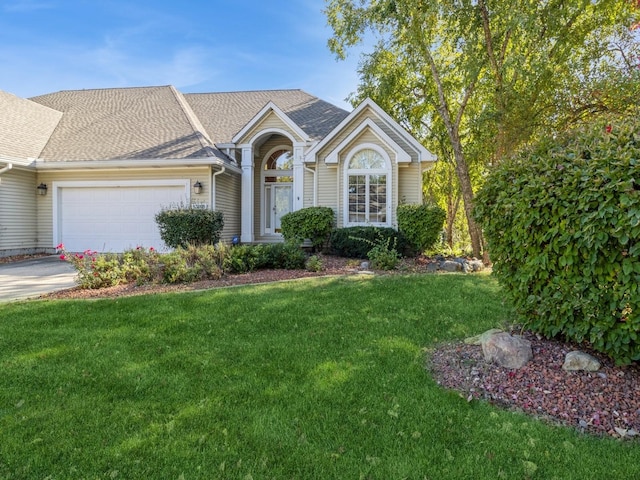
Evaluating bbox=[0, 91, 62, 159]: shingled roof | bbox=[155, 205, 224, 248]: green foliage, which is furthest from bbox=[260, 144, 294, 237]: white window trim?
bbox=[0, 91, 62, 159]: shingled roof

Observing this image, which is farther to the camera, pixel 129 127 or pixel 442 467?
pixel 129 127

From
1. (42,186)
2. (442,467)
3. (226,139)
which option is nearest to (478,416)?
(442,467)

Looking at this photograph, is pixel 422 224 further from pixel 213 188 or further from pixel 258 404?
pixel 258 404

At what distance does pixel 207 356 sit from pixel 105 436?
1.37 m

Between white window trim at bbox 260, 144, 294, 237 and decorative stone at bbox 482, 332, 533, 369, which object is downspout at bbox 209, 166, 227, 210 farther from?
decorative stone at bbox 482, 332, 533, 369

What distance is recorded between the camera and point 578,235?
2949 mm

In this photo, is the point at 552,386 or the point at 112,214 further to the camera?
the point at 112,214

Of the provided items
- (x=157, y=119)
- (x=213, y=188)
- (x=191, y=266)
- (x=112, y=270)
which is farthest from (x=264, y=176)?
(x=112, y=270)

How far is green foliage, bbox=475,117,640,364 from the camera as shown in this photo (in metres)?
2.78

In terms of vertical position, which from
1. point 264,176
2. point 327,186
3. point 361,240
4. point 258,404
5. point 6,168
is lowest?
Answer: point 258,404

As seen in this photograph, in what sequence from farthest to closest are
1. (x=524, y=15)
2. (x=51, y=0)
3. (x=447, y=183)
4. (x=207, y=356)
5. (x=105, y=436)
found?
(x=447, y=183) < (x=51, y=0) < (x=524, y=15) < (x=207, y=356) < (x=105, y=436)

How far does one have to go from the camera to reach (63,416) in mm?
2844

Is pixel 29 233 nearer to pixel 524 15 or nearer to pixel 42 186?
pixel 42 186

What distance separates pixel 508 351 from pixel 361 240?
7396 mm
